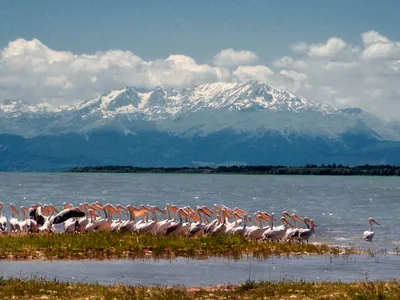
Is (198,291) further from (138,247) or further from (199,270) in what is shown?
(138,247)

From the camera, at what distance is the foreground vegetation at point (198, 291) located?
2111 cm

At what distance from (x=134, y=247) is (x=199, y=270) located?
518cm

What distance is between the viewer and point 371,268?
30219 mm

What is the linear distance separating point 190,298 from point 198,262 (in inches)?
376

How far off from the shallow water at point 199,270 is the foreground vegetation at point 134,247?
4.26ft

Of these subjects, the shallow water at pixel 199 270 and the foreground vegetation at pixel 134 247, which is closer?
the shallow water at pixel 199 270

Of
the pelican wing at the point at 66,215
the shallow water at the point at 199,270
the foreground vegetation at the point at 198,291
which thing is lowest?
the shallow water at the point at 199,270

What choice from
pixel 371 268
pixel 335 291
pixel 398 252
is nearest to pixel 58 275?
pixel 335 291

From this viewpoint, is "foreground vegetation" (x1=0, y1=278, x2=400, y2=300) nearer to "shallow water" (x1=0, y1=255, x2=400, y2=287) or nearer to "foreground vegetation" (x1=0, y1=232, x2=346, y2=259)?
"shallow water" (x1=0, y1=255, x2=400, y2=287)

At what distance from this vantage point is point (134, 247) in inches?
1283

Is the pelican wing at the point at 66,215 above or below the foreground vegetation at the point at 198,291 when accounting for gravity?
above

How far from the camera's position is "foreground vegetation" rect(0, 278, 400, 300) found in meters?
21.1

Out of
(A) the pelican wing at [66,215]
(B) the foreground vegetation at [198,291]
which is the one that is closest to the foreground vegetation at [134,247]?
(A) the pelican wing at [66,215]

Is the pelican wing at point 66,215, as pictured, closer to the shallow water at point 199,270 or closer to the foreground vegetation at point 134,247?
the foreground vegetation at point 134,247
